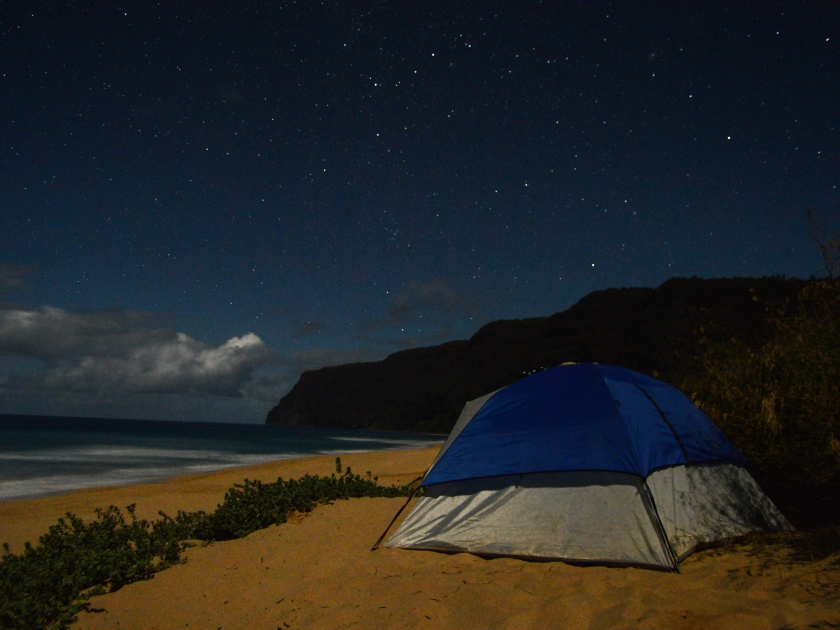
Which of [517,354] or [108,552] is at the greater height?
[517,354]

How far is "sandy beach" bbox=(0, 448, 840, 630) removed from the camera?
3.40 m

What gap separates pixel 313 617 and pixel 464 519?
1.93 m

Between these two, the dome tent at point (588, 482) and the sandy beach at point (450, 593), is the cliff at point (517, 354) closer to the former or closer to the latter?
the dome tent at point (588, 482)

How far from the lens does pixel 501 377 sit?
77.3m

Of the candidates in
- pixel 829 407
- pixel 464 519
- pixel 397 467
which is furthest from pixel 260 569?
pixel 397 467

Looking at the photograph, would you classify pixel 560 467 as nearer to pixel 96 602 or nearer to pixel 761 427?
pixel 761 427

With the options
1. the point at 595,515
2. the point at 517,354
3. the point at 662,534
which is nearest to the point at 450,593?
the point at 595,515

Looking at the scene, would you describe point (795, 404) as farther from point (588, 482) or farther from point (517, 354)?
point (517, 354)

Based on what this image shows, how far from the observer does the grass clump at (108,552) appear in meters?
4.26

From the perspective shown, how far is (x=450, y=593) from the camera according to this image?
4074 mm

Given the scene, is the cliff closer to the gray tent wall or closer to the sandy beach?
the gray tent wall

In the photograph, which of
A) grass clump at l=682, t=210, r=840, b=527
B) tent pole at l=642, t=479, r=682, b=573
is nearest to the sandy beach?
tent pole at l=642, t=479, r=682, b=573

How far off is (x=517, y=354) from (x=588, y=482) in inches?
3014

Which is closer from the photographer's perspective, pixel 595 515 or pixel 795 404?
pixel 595 515
